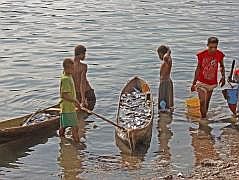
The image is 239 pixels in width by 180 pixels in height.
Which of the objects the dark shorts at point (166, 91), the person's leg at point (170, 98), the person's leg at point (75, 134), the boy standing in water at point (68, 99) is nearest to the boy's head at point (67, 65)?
the boy standing in water at point (68, 99)

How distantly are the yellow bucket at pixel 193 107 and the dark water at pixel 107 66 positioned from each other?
198mm

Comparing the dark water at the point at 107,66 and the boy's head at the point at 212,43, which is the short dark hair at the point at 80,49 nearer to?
the dark water at the point at 107,66

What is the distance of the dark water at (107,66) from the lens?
10.7 metres

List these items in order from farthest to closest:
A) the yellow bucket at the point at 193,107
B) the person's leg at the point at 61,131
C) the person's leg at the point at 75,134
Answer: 1. the yellow bucket at the point at 193,107
2. the person's leg at the point at 61,131
3. the person's leg at the point at 75,134

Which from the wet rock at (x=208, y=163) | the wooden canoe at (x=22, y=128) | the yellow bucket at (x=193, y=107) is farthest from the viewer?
the yellow bucket at (x=193, y=107)

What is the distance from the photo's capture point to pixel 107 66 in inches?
732

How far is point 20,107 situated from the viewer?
Result: 1427cm

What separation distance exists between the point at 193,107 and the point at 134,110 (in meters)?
1.57

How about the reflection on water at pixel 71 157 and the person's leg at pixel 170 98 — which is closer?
the reflection on water at pixel 71 157

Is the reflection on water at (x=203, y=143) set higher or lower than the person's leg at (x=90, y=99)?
lower

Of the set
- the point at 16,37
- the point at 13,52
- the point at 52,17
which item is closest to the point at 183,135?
the point at 13,52

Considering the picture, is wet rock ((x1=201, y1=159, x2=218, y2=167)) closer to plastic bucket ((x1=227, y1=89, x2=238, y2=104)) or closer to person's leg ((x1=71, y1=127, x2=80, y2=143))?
person's leg ((x1=71, y1=127, x2=80, y2=143))

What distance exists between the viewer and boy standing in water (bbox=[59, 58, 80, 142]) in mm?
10744

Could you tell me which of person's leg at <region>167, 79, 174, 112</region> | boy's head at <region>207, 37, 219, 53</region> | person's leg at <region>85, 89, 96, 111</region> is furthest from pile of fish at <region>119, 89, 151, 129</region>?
boy's head at <region>207, 37, 219, 53</region>
